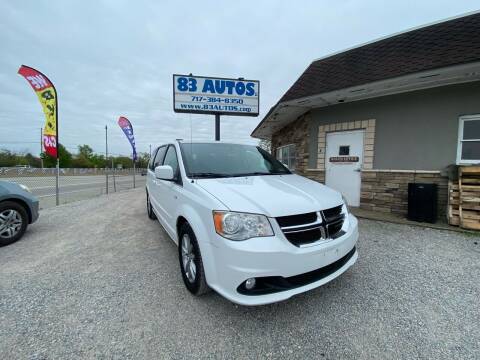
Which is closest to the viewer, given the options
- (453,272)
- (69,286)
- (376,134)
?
(69,286)

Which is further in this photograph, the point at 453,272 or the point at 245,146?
the point at 245,146

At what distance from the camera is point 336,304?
2.14 metres

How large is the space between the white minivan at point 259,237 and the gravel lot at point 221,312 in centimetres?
36

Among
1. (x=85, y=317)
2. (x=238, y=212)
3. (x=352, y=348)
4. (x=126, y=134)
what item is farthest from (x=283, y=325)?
(x=126, y=134)

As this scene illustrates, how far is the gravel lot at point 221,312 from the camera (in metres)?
1.65

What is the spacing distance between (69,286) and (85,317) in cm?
73

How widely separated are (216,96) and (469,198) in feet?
24.0

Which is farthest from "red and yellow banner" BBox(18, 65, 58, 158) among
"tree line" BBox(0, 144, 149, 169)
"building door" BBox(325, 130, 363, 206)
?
"tree line" BBox(0, 144, 149, 169)

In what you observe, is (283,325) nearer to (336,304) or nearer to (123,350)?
(336,304)

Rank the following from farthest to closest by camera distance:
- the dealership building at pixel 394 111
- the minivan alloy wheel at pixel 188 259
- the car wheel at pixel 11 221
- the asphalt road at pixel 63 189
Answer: the asphalt road at pixel 63 189
the dealership building at pixel 394 111
the car wheel at pixel 11 221
the minivan alloy wheel at pixel 188 259

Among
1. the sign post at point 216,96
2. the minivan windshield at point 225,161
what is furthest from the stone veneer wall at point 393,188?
the sign post at point 216,96

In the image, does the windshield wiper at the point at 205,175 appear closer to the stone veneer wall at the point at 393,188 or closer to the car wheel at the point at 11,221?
the car wheel at the point at 11,221

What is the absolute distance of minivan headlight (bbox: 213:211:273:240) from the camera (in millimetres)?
1770

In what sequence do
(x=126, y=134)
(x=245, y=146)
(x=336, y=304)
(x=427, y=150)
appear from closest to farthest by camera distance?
(x=336, y=304), (x=245, y=146), (x=427, y=150), (x=126, y=134)
